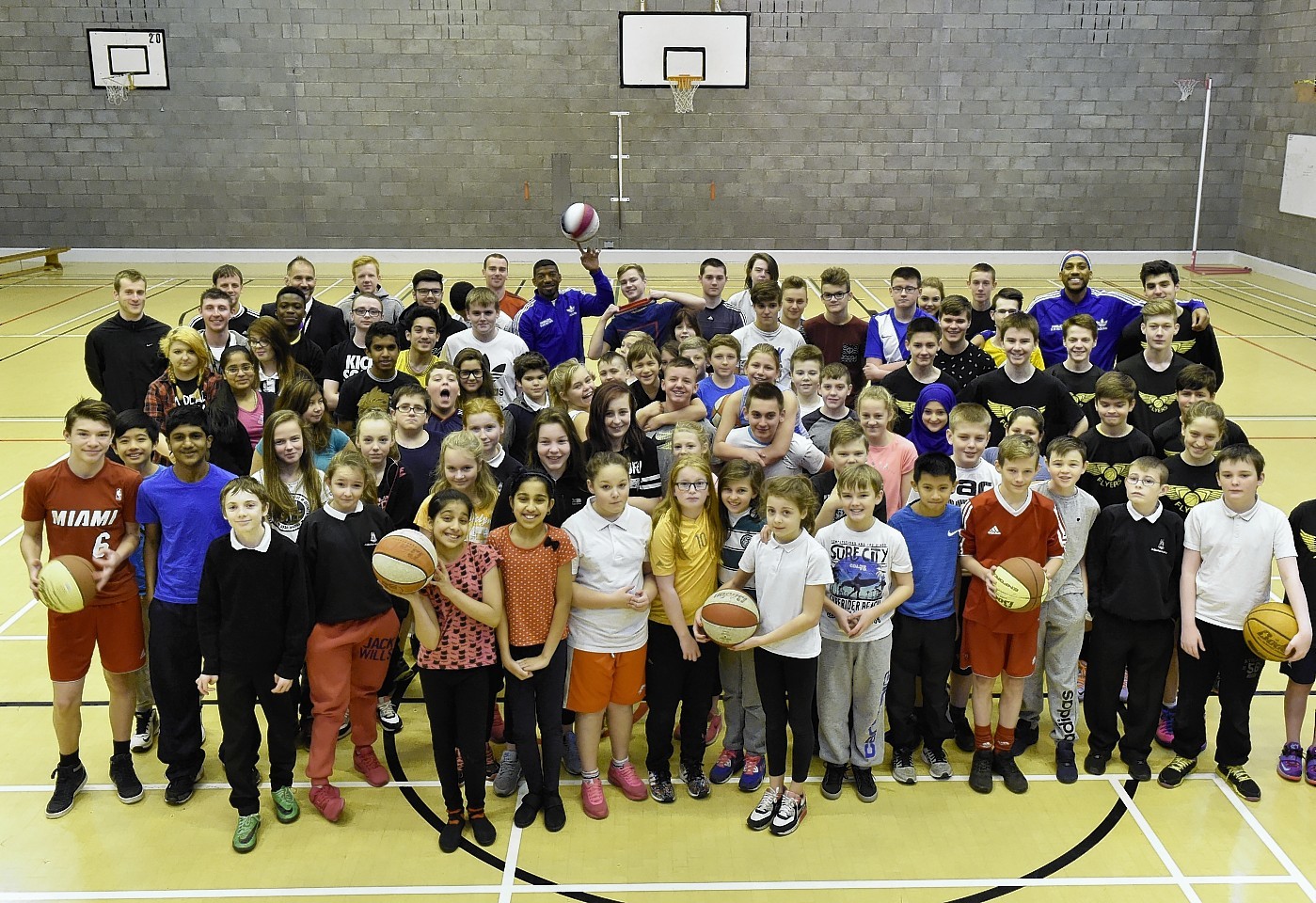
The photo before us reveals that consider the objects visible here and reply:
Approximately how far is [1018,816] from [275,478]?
153 inches

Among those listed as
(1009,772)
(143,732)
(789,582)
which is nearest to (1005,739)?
(1009,772)

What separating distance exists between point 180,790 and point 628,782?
2.16m

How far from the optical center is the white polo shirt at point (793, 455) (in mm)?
5812

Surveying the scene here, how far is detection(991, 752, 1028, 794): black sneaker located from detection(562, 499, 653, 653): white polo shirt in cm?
190

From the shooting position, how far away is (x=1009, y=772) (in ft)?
17.8

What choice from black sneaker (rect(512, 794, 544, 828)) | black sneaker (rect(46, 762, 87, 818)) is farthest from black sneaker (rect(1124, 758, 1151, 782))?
black sneaker (rect(46, 762, 87, 818))

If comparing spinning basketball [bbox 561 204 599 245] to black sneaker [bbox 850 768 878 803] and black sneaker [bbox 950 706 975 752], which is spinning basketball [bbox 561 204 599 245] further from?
black sneaker [bbox 850 768 878 803]

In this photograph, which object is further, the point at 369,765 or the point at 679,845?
the point at 369,765

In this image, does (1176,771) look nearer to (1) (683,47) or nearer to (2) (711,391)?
(2) (711,391)

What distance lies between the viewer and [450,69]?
66.4ft

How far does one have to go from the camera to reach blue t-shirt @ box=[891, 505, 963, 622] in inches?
207

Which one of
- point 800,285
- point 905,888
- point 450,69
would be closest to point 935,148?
point 450,69

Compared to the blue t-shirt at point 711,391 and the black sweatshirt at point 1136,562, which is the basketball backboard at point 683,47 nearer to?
the blue t-shirt at point 711,391

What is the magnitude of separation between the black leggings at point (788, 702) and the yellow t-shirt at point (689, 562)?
0.39 meters
